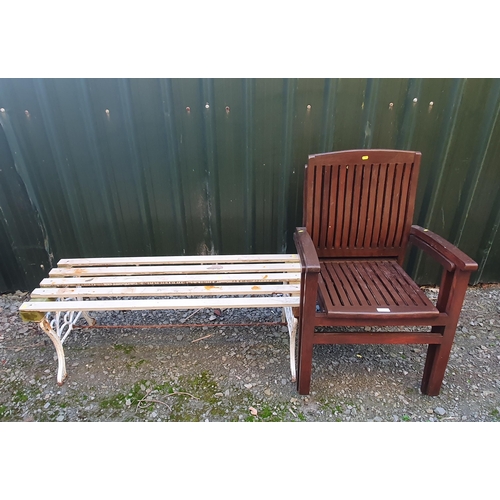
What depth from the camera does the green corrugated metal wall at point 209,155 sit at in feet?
7.51

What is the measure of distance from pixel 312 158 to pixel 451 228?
4.84ft

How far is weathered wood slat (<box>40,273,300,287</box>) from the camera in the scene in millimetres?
2084

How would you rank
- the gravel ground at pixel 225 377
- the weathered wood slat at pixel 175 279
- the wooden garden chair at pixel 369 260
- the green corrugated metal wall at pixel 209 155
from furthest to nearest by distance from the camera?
the green corrugated metal wall at pixel 209 155 → the weathered wood slat at pixel 175 279 → the gravel ground at pixel 225 377 → the wooden garden chair at pixel 369 260

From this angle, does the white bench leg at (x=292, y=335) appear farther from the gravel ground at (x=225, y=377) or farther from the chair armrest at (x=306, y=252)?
the chair armrest at (x=306, y=252)

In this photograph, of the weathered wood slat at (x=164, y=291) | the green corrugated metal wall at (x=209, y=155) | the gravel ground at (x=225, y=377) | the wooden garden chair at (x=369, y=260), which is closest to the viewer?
the wooden garden chair at (x=369, y=260)

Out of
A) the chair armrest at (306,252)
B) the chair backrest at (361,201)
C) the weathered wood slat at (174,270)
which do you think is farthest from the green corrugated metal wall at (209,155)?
the chair armrest at (306,252)

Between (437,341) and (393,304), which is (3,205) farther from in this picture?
(437,341)

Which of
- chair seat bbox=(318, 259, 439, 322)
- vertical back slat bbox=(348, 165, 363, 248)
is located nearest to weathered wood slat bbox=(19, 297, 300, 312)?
chair seat bbox=(318, 259, 439, 322)

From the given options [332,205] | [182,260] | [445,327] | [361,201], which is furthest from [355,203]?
[182,260]

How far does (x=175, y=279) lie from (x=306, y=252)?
2.91ft

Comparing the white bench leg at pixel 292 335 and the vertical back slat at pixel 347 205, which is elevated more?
the vertical back slat at pixel 347 205

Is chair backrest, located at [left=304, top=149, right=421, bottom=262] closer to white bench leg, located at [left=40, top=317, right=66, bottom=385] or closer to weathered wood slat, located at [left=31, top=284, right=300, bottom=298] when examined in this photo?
weathered wood slat, located at [left=31, top=284, right=300, bottom=298]

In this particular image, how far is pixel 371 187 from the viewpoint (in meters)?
2.09

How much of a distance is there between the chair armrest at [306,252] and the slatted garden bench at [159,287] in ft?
0.92
